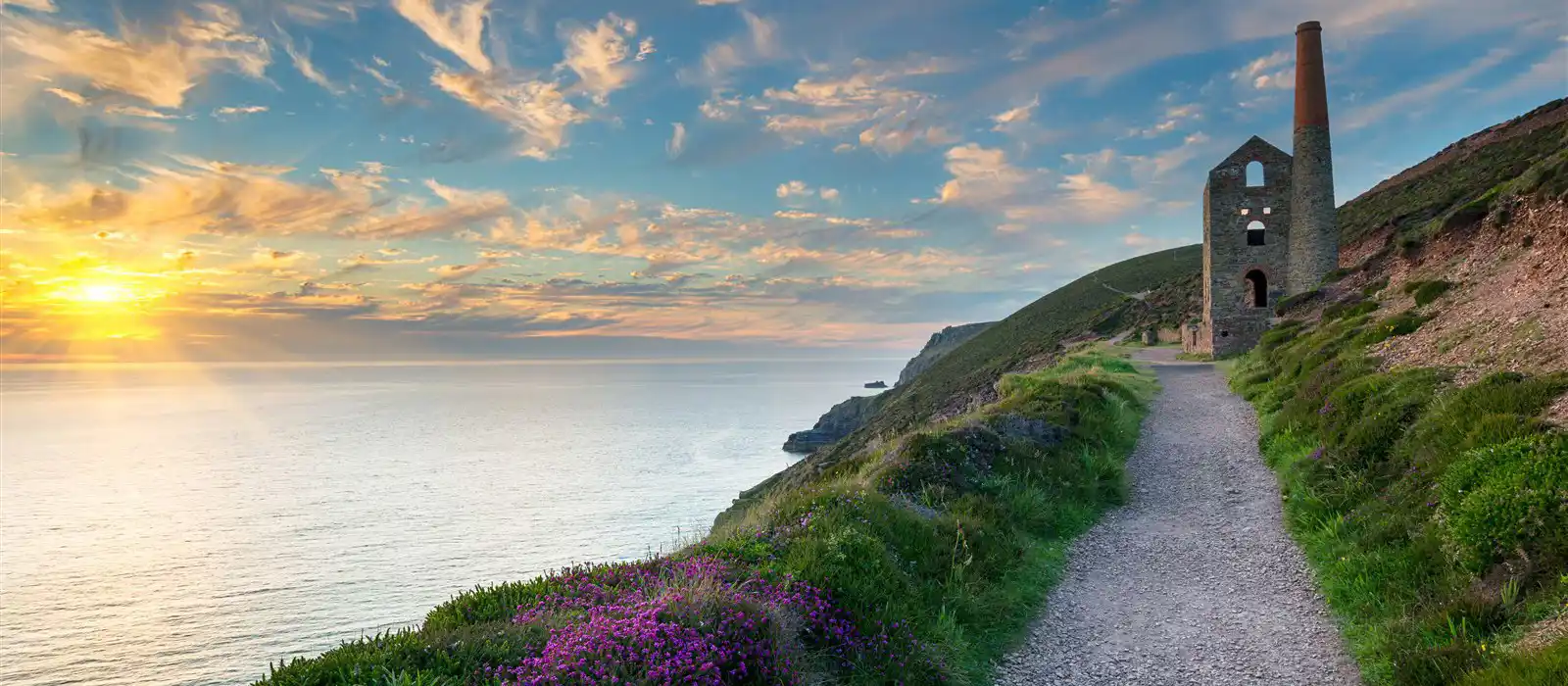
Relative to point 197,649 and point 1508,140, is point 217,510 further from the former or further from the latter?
point 1508,140

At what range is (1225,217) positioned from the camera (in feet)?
126

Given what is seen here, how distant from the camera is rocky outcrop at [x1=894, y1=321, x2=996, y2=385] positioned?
172m

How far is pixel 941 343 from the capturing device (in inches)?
7323

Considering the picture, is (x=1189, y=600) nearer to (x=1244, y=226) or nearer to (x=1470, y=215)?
(x=1470, y=215)

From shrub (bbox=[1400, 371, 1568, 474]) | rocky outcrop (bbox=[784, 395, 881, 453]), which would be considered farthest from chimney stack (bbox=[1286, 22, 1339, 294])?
rocky outcrop (bbox=[784, 395, 881, 453])

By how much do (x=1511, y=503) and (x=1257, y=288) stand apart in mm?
37435

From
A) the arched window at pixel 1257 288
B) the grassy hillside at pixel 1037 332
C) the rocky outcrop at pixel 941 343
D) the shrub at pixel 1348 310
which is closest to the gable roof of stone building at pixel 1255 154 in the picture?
the arched window at pixel 1257 288

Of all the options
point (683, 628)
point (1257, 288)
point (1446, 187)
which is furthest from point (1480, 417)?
point (1446, 187)

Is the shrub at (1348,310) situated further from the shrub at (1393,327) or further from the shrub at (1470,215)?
the shrub at (1393,327)

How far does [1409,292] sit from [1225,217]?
1686cm

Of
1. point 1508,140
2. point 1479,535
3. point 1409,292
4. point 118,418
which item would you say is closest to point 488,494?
point 1409,292

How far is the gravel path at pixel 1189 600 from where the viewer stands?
7.50 meters

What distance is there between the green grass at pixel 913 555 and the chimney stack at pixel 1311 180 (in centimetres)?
2872

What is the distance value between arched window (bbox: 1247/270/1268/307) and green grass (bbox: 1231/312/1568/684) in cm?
2816
